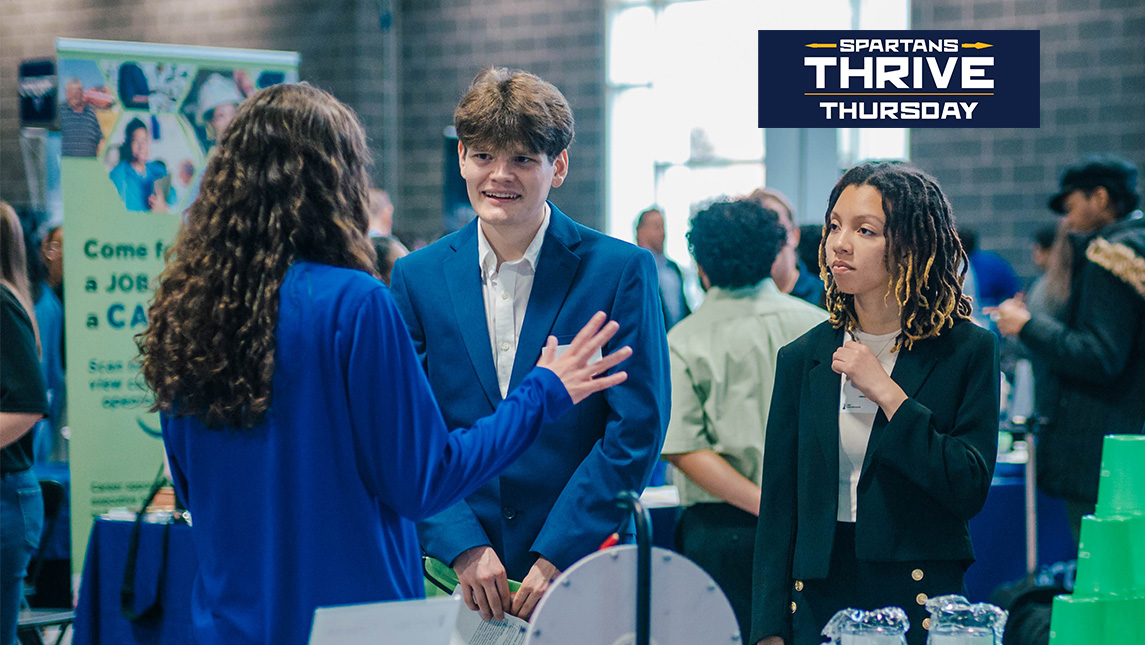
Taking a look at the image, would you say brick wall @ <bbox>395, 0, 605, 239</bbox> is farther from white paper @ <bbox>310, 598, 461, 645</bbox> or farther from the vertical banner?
white paper @ <bbox>310, 598, 461, 645</bbox>

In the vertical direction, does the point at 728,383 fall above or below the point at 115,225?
below

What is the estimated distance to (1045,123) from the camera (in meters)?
7.18

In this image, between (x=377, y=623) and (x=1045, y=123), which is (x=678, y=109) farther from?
(x=377, y=623)

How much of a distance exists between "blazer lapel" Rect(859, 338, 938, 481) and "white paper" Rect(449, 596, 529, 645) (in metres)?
0.57

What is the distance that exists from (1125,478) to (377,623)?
987 millimetres

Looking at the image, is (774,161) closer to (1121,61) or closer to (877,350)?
(877,350)

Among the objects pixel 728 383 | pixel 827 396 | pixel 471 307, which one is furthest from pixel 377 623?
pixel 728 383

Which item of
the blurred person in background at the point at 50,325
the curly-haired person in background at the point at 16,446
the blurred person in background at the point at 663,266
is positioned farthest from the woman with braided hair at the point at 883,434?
the blurred person in background at the point at 663,266

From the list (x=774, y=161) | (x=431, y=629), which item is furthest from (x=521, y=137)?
(x=774, y=161)

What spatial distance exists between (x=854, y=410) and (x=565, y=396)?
0.52 m

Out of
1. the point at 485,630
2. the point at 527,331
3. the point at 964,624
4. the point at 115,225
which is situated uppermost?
the point at 115,225

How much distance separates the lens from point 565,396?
1477 mm

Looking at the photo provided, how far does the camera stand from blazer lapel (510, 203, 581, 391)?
5.94 ft

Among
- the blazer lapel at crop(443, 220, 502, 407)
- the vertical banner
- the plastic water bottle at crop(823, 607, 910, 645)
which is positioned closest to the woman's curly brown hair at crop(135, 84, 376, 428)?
the blazer lapel at crop(443, 220, 502, 407)
